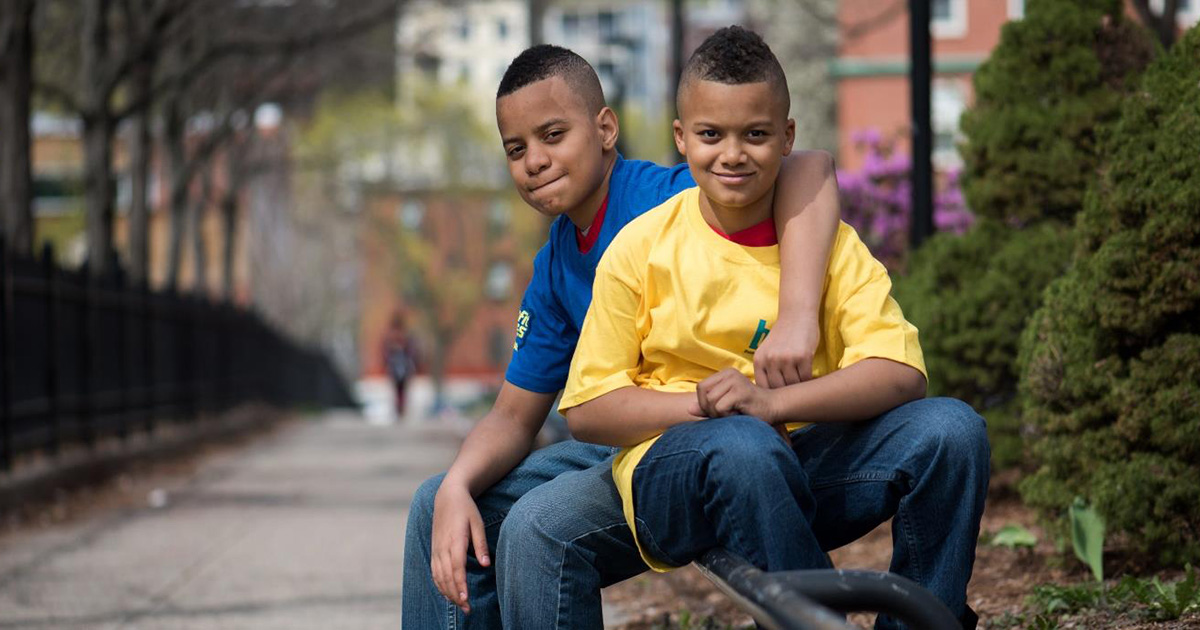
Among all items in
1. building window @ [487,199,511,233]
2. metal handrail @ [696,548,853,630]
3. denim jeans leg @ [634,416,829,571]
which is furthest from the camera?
building window @ [487,199,511,233]

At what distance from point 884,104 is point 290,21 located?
11.6m

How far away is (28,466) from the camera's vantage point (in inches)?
472

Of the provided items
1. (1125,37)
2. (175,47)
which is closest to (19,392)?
(1125,37)

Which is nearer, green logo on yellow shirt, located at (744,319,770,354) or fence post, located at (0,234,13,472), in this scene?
green logo on yellow shirt, located at (744,319,770,354)

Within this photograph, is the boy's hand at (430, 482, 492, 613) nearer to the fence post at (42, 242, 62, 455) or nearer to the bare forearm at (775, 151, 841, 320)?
the bare forearm at (775, 151, 841, 320)

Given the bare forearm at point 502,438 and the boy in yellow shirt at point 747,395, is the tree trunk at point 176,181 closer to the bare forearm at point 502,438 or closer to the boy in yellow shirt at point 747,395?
the bare forearm at point 502,438

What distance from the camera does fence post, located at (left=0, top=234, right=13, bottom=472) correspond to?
1114cm

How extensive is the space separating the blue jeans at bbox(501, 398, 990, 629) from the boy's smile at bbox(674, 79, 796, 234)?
0.45 metres

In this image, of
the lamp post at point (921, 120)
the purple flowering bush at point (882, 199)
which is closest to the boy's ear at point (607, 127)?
the lamp post at point (921, 120)

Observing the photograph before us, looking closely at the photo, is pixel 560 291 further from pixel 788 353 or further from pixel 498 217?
pixel 498 217

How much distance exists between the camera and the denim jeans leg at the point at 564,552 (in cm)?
340

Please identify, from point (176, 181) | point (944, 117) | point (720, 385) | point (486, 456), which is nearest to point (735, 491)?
point (720, 385)

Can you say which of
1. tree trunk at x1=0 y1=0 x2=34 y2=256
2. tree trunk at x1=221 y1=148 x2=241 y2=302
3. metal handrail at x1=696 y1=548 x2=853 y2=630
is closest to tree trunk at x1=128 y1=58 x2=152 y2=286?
tree trunk at x1=0 y1=0 x2=34 y2=256

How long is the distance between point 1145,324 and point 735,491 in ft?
8.12
